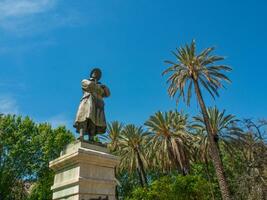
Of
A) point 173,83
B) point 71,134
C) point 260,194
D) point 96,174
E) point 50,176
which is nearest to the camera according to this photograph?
point 96,174

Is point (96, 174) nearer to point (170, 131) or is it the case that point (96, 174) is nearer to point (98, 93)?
point (98, 93)

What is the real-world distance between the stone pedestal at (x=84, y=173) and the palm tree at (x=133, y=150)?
2595 centimetres

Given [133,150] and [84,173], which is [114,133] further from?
[84,173]

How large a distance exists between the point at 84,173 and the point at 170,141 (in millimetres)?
25290

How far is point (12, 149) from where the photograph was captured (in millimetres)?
34344

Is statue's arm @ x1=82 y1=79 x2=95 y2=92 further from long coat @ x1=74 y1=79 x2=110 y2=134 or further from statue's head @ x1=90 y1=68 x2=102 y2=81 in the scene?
statue's head @ x1=90 y1=68 x2=102 y2=81

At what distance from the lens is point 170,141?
33.3 meters

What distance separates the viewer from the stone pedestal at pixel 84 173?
332 inches

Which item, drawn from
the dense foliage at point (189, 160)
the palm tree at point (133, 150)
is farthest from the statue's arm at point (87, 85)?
the palm tree at point (133, 150)

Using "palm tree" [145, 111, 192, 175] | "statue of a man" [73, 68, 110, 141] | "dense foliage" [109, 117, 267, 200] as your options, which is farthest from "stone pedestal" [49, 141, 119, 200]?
"palm tree" [145, 111, 192, 175]

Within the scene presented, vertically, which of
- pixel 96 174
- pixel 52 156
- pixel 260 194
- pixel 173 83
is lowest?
pixel 96 174

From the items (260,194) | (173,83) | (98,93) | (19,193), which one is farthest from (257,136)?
(19,193)

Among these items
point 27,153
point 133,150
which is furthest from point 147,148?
point 27,153

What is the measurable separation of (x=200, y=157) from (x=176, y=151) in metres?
5.59
